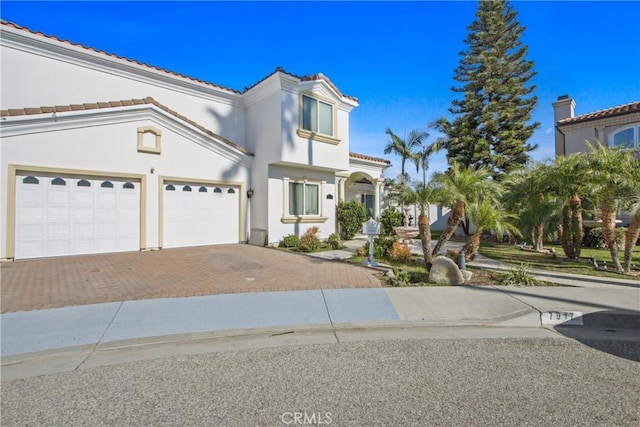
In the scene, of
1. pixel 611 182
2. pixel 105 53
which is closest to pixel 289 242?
pixel 105 53

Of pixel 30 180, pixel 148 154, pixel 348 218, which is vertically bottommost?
pixel 348 218

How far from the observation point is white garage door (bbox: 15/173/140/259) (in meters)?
9.67

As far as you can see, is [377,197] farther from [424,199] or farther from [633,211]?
[633,211]

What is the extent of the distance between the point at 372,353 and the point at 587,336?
3440 millimetres

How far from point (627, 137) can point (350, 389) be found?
73.4ft

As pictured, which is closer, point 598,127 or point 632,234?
point 632,234

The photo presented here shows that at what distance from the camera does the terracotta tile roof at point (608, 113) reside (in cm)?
1741

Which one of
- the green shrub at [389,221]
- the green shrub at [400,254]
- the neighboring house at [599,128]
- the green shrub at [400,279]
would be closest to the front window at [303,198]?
the green shrub at [389,221]

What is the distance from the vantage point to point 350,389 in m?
3.38

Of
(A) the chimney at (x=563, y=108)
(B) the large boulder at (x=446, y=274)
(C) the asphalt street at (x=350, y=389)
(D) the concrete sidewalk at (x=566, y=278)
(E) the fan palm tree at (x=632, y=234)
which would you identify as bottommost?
(C) the asphalt street at (x=350, y=389)

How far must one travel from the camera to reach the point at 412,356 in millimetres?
4164

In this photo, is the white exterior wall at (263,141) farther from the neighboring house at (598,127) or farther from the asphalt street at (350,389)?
the neighboring house at (598,127)

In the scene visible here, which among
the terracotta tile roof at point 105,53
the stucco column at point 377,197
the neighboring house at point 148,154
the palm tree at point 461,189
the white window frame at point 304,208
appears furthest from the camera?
the stucco column at point 377,197

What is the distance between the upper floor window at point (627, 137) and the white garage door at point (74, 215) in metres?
23.2
